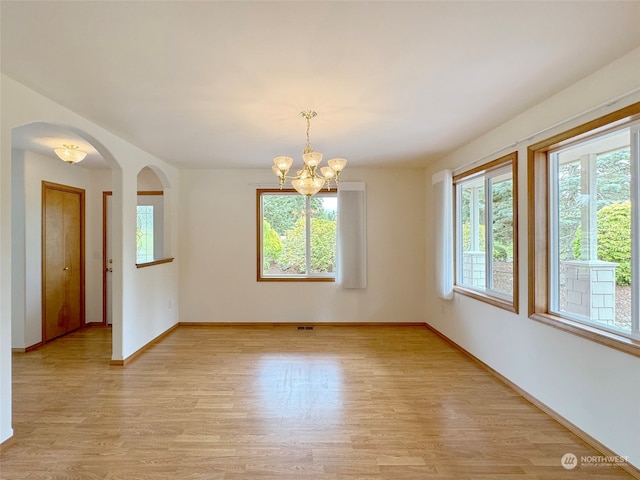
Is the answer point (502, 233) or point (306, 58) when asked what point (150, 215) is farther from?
point (502, 233)

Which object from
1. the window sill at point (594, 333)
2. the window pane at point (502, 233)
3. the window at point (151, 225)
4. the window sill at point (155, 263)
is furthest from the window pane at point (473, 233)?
the window at point (151, 225)

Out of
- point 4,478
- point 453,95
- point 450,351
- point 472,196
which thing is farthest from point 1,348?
point 472,196

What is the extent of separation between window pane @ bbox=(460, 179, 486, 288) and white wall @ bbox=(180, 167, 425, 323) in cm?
99

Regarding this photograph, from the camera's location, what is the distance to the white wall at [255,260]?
509 cm

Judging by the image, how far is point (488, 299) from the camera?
3406 millimetres

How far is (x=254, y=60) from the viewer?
6.35 feet

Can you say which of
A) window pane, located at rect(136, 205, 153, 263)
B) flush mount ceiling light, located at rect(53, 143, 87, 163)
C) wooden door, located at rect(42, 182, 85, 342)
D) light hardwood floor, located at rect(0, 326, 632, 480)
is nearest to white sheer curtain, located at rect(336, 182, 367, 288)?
light hardwood floor, located at rect(0, 326, 632, 480)

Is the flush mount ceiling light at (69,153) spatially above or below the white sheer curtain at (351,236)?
above

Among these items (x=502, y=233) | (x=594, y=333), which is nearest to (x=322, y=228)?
(x=502, y=233)

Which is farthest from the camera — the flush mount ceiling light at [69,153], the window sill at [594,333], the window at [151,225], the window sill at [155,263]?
the window at [151,225]

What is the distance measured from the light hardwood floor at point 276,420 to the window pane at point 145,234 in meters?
1.60

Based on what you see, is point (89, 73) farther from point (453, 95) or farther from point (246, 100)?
point (453, 95)

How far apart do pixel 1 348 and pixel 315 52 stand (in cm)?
274

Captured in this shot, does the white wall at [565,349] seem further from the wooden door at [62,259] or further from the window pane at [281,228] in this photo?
the wooden door at [62,259]
